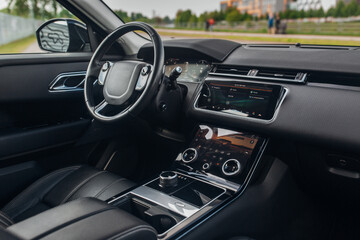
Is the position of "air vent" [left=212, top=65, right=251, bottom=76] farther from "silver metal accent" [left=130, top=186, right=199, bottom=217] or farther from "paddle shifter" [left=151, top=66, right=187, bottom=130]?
"silver metal accent" [left=130, top=186, right=199, bottom=217]

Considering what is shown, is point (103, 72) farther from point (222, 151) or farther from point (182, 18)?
point (182, 18)

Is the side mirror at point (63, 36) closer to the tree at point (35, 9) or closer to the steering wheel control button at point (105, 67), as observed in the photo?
the tree at point (35, 9)

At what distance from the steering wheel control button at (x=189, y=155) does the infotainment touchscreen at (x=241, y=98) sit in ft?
0.82

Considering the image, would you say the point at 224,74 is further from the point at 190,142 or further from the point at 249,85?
the point at 190,142

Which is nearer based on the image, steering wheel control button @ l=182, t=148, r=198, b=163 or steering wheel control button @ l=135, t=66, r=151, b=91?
steering wheel control button @ l=135, t=66, r=151, b=91

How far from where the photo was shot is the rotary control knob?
64.9 inches

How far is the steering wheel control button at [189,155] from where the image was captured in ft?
5.87

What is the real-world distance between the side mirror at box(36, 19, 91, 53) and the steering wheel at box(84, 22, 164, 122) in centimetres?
70

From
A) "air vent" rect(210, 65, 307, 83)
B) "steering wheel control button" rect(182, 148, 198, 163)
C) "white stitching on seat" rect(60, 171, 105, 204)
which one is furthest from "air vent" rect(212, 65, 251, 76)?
"white stitching on seat" rect(60, 171, 105, 204)

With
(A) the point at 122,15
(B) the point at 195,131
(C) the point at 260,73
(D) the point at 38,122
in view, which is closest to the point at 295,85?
(C) the point at 260,73

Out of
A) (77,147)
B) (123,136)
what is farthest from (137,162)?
(77,147)

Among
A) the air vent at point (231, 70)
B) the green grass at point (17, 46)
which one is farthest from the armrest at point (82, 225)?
the green grass at point (17, 46)

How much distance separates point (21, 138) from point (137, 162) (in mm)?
831

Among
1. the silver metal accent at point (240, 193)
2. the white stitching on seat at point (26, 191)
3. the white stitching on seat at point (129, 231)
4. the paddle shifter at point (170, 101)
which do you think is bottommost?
the white stitching on seat at point (26, 191)
